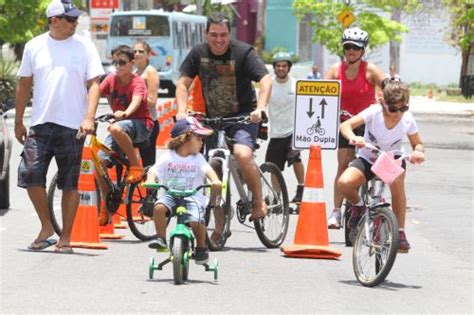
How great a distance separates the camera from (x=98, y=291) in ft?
32.1

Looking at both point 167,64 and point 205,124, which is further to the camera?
point 167,64

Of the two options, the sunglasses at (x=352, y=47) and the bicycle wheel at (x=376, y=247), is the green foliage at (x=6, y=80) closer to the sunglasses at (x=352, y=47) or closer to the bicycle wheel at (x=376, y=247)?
the sunglasses at (x=352, y=47)

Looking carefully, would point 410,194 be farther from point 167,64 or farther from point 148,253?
point 167,64

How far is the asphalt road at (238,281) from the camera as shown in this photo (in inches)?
367

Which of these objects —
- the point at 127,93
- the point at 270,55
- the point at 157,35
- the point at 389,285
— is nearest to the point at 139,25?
the point at 157,35

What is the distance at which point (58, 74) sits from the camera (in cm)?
1180

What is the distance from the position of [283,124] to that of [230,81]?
13.6 feet

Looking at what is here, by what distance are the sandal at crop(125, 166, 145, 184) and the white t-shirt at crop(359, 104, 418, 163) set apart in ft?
8.88

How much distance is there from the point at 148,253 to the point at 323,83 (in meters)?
2.18

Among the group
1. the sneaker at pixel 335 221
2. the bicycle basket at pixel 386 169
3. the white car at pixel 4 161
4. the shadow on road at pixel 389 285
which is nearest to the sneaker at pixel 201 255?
the shadow on road at pixel 389 285

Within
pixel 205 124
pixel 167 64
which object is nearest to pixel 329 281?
pixel 205 124

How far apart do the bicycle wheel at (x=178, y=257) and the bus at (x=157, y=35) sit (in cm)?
4483

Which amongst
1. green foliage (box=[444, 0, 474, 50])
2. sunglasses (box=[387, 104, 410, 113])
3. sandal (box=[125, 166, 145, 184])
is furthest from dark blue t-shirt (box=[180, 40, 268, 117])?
green foliage (box=[444, 0, 474, 50])

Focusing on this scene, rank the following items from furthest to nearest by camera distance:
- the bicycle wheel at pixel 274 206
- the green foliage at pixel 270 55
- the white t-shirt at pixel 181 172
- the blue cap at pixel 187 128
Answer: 1. the green foliage at pixel 270 55
2. the bicycle wheel at pixel 274 206
3. the blue cap at pixel 187 128
4. the white t-shirt at pixel 181 172
